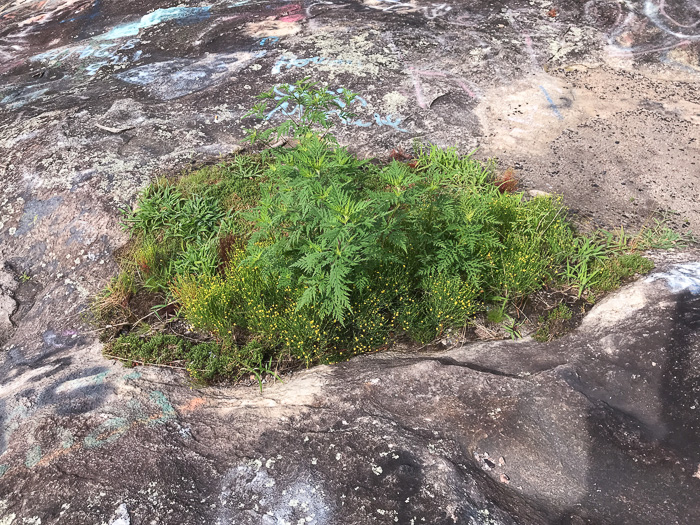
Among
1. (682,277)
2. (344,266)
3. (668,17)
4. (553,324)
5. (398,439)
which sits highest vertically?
(344,266)

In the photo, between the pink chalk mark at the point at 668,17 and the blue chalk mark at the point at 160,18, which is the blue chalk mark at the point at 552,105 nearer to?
the pink chalk mark at the point at 668,17

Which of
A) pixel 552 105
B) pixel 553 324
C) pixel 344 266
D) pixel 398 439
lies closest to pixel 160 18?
pixel 552 105

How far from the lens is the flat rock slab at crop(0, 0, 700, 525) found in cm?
194

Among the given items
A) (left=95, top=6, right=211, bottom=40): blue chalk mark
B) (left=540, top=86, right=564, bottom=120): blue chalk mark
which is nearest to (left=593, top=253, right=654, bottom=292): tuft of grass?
(left=540, top=86, right=564, bottom=120): blue chalk mark

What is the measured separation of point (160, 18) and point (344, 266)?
632cm

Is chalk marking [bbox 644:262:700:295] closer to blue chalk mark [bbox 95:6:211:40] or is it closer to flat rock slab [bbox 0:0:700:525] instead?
flat rock slab [bbox 0:0:700:525]

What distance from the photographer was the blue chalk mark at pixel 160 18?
22.1 feet

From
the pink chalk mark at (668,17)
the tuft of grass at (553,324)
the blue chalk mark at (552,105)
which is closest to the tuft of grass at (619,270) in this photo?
the tuft of grass at (553,324)

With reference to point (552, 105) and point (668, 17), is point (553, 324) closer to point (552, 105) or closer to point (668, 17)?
point (552, 105)

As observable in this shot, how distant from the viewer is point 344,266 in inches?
93.2

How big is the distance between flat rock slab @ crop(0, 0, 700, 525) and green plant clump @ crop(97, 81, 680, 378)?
0.25 m

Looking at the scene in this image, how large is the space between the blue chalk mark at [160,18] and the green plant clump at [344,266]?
452 centimetres

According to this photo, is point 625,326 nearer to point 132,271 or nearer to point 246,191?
point 246,191

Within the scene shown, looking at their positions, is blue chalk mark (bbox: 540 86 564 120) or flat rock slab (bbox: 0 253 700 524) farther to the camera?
blue chalk mark (bbox: 540 86 564 120)
